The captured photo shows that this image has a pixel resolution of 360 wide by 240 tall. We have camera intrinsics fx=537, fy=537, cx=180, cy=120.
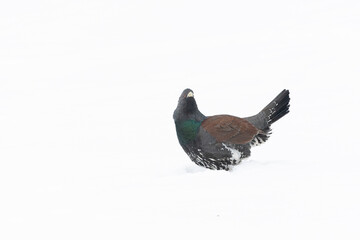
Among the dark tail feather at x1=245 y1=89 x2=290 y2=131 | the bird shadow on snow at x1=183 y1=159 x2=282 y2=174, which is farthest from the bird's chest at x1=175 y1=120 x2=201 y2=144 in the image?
the dark tail feather at x1=245 y1=89 x2=290 y2=131

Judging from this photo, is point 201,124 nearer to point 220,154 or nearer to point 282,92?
point 220,154

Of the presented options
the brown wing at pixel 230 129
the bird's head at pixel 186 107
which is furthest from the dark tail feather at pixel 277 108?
the bird's head at pixel 186 107

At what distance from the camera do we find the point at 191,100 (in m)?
9.50

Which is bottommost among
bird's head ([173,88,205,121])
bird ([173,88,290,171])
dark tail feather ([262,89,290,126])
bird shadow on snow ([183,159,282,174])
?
bird shadow on snow ([183,159,282,174])

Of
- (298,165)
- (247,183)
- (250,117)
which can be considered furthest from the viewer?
(250,117)

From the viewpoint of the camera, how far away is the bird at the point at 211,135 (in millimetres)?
9445

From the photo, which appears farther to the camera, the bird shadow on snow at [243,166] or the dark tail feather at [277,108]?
the dark tail feather at [277,108]

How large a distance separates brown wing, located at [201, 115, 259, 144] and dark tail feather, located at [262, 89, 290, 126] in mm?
661

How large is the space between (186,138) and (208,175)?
2.83ft

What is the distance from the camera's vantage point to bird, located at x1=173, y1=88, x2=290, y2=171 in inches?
372

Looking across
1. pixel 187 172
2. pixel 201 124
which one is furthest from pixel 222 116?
pixel 187 172

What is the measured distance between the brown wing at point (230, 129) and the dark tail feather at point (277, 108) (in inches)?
26.0

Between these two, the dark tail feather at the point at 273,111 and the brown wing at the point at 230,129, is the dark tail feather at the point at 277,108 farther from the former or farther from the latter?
the brown wing at the point at 230,129

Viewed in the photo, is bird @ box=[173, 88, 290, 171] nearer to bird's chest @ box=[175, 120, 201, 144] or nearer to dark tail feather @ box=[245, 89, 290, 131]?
bird's chest @ box=[175, 120, 201, 144]
